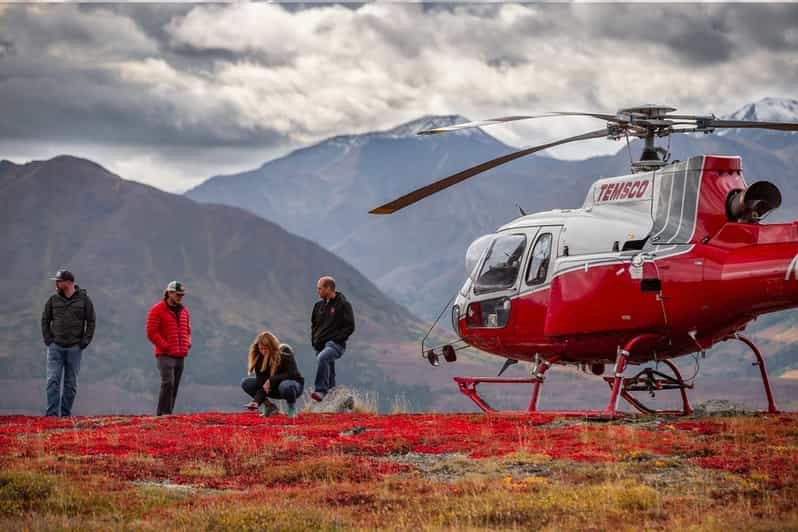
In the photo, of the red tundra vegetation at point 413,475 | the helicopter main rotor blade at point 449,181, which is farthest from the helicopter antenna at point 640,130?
the red tundra vegetation at point 413,475

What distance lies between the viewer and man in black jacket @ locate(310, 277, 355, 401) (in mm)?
24188

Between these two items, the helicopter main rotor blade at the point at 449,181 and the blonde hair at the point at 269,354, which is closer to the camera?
the helicopter main rotor blade at the point at 449,181

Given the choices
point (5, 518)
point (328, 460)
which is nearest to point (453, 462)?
point (328, 460)

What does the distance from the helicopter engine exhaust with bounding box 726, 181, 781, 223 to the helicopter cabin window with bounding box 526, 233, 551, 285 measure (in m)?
3.24

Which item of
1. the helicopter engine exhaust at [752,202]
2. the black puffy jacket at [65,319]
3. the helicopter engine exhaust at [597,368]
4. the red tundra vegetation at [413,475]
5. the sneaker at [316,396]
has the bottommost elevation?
the red tundra vegetation at [413,475]

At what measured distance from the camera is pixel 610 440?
54.9 feet

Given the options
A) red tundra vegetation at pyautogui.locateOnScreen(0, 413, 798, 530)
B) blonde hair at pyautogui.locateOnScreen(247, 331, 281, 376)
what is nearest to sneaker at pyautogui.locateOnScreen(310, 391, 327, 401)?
blonde hair at pyautogui.locateOnScreen(247, 331, 281, 376)

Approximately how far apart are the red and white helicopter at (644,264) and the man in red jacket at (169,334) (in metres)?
5.93

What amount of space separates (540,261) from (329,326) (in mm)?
4928

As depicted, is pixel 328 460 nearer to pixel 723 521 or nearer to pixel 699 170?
pixel 723 521

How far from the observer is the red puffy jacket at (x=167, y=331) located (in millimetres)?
23453

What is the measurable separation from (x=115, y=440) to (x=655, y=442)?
809cm

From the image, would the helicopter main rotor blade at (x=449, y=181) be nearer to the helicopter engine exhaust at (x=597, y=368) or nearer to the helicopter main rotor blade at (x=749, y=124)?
the helicopter main rotor blade at (x=749, y=124)

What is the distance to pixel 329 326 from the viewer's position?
2427cm
